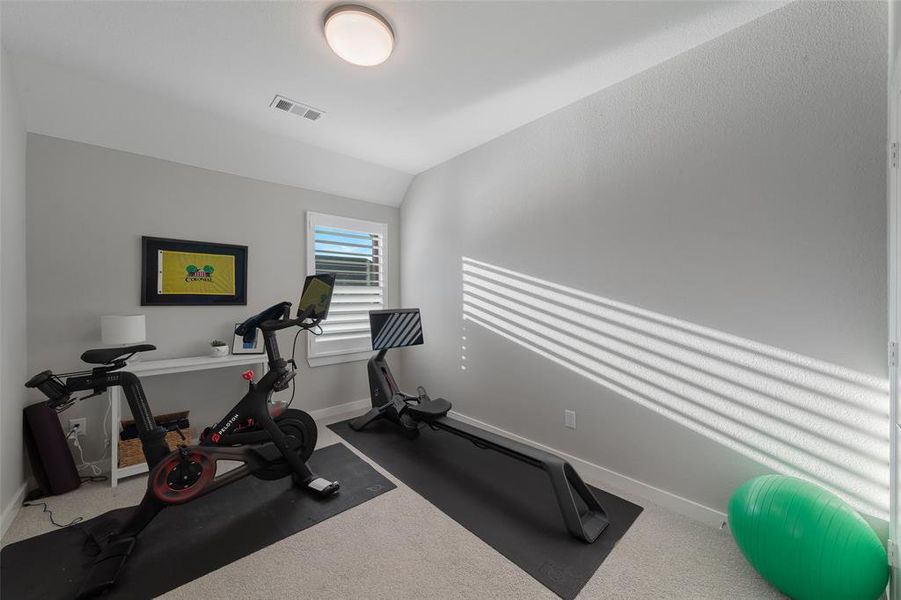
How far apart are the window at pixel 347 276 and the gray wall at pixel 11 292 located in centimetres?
194

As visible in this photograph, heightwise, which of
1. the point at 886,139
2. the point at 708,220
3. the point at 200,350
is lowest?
the point at 200,350

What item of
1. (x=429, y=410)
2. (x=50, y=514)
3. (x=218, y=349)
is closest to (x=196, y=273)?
(x=218, y=349)

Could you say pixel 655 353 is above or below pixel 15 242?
below

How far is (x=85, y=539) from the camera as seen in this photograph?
1918 millimetres

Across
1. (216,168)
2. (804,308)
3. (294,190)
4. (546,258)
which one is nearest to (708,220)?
(804,308)

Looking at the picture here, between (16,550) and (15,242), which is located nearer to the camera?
(16,550)

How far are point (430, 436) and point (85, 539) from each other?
2291 mm

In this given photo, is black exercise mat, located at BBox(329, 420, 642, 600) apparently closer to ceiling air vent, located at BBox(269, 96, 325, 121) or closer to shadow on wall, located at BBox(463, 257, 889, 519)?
shadow on wall, located at BBox(463, 257, 889, 519)

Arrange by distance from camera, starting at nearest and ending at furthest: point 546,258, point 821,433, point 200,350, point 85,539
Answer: point 821,433
point 85,539
point 546,258
point 200,350

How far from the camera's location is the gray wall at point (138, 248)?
2514mm

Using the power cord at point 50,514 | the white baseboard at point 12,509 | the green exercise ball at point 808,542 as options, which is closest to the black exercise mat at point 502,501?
the green exercise ball at point 808,542

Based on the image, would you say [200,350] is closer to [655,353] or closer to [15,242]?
[15,242]

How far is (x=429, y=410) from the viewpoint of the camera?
2996mm

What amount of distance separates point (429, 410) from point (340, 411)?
4.75 feet
